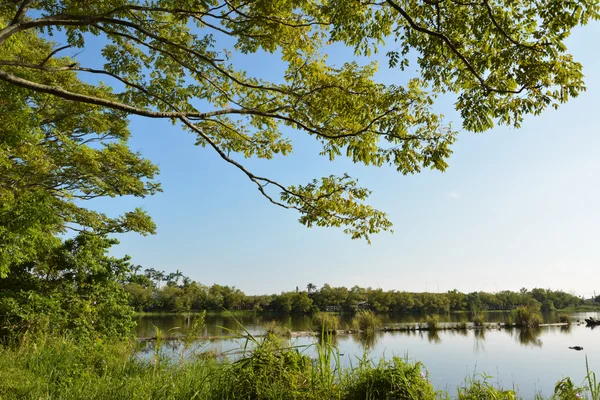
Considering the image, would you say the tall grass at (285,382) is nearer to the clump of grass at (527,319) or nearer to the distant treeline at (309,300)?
the clump of grass at (527,319)

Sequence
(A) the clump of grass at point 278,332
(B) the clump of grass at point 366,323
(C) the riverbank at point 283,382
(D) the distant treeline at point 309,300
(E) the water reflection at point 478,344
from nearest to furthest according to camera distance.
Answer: (C) the riverbank at point 283,382
(A) the clump of grass at point 278,332
(E) the water reflection at point 478,344
(B) the clump of grass at point 366,323
(D) the distant treeline at point 309,300

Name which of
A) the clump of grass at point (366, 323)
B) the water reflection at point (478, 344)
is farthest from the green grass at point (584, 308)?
the clump of grass at point (366, 323)

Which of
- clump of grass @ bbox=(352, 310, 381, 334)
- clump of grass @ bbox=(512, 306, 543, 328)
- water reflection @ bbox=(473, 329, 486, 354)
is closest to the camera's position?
water reflection @ bbox=(473, 329, 486, 354)

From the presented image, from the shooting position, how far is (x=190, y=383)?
2652mm

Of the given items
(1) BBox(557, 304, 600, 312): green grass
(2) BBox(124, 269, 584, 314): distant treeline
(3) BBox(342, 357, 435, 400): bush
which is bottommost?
(1) BBox(557, 304, 600, 312): green grass

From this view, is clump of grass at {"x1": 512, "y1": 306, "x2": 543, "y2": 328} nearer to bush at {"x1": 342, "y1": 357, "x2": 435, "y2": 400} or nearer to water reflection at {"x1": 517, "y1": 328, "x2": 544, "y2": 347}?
water reflection at {"x1": 517, "y1": 328, "x2": 544, "y2": 347}

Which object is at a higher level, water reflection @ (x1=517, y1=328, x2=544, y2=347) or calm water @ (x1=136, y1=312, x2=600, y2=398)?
calm water @ (x1=136, y1=312, x2=600, y2=398)

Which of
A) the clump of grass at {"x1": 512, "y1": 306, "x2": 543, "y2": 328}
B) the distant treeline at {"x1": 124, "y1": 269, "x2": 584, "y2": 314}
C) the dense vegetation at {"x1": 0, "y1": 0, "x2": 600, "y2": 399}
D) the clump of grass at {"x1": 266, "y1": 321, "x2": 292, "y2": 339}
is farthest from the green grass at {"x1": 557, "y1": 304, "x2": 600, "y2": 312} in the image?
the dense vegetation at {"x1": 0, "y1": 0, "x2": 600, "y2": 399}

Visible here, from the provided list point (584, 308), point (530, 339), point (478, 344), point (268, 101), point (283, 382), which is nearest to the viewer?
point (283, 382)

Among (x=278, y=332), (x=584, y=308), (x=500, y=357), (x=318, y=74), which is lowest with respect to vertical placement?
(x=584, y=308)

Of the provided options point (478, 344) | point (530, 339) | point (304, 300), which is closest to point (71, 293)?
point (478, 344)

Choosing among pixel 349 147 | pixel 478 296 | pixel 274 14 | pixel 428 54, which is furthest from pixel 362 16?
pixel 478 296

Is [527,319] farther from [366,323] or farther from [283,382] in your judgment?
[283,382]

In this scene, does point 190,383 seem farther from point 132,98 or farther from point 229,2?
point 132,98
